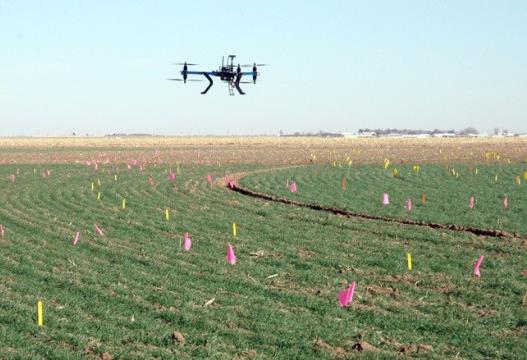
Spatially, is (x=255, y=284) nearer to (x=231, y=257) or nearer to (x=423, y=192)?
(x=231, y=257)

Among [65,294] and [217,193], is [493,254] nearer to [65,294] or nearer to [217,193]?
[65,294]

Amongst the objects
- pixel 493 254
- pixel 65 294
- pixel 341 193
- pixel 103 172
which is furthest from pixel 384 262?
pixel 103 172

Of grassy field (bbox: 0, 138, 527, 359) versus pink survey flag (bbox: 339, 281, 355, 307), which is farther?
pink survey flag (bbox: 339, 281, 355, 307)

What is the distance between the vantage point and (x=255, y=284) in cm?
1261

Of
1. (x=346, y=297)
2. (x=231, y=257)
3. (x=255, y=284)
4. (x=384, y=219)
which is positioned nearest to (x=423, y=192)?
(x=384, y=219)

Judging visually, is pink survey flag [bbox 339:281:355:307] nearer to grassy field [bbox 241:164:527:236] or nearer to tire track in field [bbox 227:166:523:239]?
tire track in field [bbox 227:166:523:239]

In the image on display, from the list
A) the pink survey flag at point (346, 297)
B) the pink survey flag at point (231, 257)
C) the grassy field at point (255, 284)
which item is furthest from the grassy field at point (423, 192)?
the pink survey flag at point (346, 297)

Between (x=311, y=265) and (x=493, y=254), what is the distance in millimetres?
4079

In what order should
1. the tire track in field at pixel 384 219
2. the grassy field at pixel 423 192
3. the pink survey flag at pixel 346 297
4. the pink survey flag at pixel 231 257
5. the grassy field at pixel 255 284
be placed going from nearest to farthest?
the grassy field at pixel 255 284 → the pink survey flag at pixel 346 297 → the pink survey flag at pixel 231 257 → the tire track in field at pixel 384 219 → the grassy field at pixel 423 192

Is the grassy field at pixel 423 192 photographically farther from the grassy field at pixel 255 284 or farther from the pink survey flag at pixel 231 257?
the pink survey flag at pixel 231 257

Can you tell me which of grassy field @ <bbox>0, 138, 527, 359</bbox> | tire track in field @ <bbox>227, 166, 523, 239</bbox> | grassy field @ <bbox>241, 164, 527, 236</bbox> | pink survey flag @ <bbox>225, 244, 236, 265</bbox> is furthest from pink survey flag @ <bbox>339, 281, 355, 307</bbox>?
grassy field @ <bbox>241, 164, 527, 236</bbox>

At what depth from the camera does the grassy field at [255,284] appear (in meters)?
9.30

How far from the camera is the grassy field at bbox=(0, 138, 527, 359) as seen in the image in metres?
9.30

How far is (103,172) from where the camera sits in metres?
44.7
